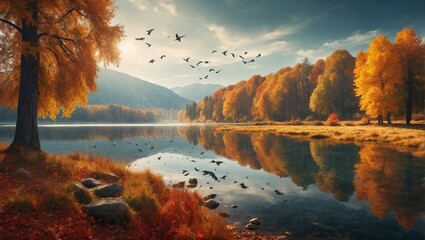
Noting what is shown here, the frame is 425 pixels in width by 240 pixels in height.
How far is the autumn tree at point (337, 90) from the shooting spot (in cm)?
6838

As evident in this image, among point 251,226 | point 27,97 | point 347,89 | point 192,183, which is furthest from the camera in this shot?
point 347,89

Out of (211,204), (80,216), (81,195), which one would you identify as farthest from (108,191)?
(211,204)

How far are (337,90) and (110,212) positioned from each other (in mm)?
70734

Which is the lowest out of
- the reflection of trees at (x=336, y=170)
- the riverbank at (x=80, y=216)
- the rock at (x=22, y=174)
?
the reflection of trees at (x=336, y=170)

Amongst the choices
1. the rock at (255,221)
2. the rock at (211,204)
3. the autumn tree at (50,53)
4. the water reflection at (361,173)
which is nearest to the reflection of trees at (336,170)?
the water reflection at (361,173)

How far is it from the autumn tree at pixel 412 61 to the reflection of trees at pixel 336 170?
912 inches

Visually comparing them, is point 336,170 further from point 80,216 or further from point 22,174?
point 22,174

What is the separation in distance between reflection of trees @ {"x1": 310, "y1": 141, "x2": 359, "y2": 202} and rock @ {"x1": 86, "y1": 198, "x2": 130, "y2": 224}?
33.2ft

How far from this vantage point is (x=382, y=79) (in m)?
43.0

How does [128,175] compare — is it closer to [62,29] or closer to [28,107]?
[28,107]

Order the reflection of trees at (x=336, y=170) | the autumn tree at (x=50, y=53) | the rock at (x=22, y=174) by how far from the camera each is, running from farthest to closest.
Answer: the autumn tree at (x=50, y=53) → the reflection of trees at (x=336, y=170) → the rock at (x=22, y=174)

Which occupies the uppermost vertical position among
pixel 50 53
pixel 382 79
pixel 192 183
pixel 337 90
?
pixel 337 90

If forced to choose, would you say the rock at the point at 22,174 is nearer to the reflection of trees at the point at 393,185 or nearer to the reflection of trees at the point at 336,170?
the reflection of trees at the point at 336,170

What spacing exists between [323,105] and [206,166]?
175 feet
